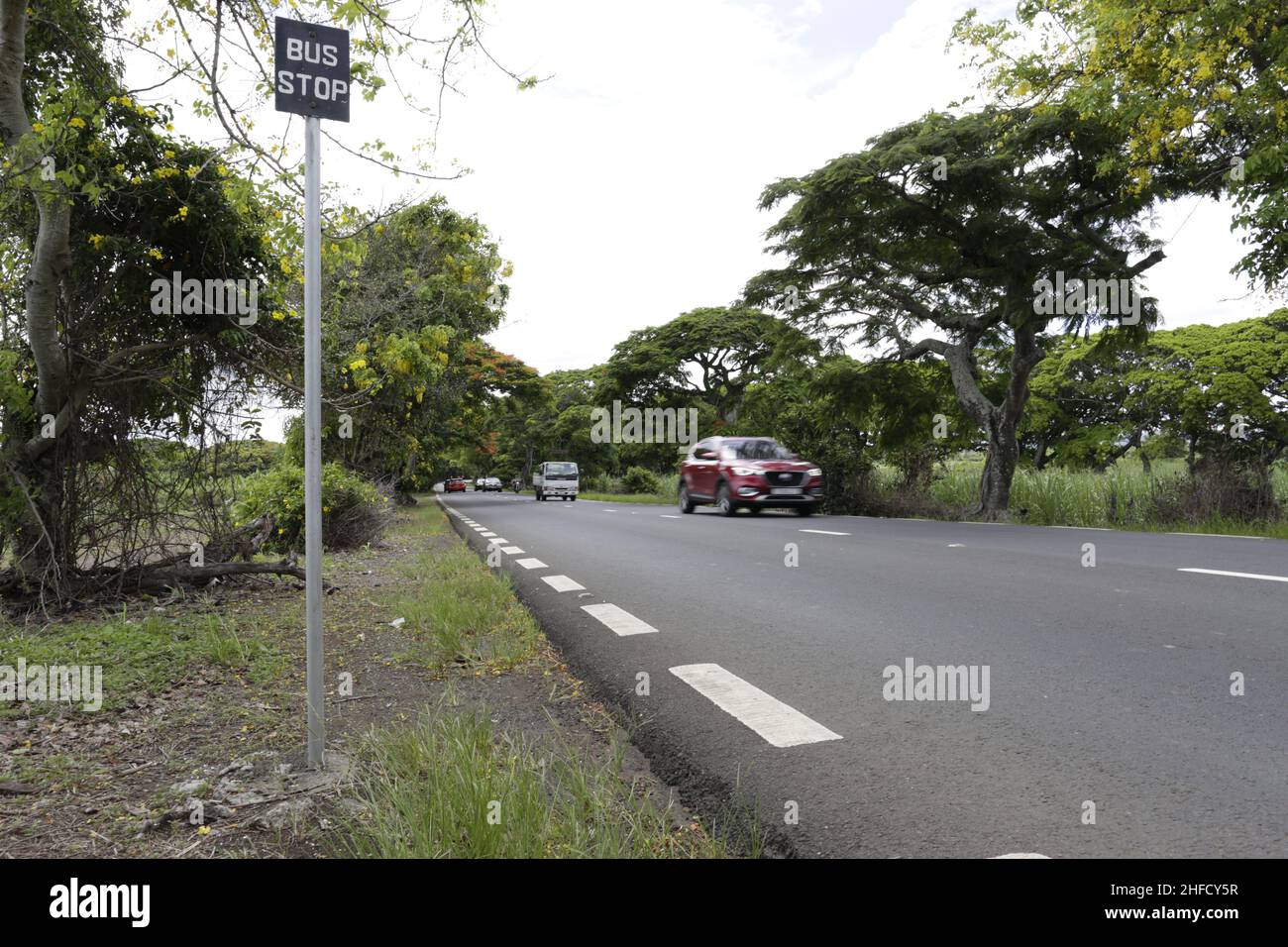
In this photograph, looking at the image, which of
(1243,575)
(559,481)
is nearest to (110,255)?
(1243,575)

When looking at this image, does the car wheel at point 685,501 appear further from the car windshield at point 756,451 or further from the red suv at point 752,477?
the car windshield at point 756,451

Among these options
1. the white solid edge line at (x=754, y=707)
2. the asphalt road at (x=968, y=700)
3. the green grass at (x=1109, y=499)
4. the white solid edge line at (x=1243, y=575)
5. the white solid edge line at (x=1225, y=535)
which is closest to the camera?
the asphalt road at (x=968, y=700)

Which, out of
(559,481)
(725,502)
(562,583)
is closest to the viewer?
(562,583)

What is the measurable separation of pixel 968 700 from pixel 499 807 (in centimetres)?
212

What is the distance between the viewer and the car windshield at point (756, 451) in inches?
709

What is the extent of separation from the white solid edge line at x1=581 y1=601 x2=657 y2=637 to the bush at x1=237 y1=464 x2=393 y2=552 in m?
4.25

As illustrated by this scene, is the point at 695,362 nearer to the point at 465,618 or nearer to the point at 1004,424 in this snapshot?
the point at 1004,424

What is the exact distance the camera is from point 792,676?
389cm

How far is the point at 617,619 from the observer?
5527mm

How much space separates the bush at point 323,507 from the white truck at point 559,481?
78.4 ft

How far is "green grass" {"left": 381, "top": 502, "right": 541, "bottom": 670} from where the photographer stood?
4.70 m

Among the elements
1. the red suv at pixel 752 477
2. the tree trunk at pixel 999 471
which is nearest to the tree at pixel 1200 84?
the tree trunk at pixel 999 471

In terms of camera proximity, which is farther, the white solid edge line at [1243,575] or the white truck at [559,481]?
the white truck at [559,481]

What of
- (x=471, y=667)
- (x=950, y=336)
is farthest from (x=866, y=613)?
(x=950, y=336)
